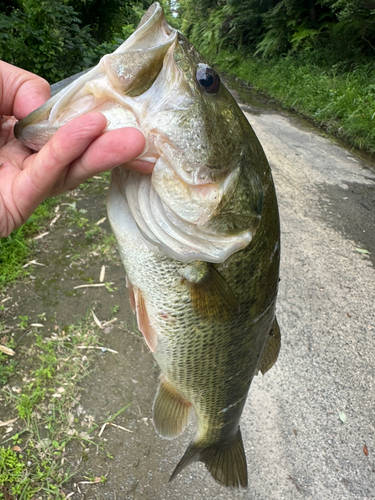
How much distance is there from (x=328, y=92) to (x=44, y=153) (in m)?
8.17

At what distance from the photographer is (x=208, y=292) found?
122 centimetres

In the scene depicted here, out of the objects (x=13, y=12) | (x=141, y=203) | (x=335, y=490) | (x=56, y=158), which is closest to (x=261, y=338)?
(x=141, y=203)

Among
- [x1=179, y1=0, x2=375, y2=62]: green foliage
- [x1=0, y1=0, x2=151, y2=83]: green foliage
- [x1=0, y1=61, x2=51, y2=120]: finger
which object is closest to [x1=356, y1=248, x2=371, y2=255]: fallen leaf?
[x1=0, y1=61, x2=51, y2=120]: finger

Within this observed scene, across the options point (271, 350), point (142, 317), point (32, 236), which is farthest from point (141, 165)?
point (32, 236)

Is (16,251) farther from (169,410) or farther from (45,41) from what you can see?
(45,41)

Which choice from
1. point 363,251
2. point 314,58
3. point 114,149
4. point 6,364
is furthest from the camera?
point 314,58

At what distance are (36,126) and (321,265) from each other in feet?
10.4

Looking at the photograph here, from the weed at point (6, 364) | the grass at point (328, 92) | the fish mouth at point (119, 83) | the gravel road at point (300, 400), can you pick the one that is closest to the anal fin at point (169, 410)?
the gravel road at point (300, 400)

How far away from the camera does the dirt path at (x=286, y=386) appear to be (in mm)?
2105

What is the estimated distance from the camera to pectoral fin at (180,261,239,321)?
1200 mm

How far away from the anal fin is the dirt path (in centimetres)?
65

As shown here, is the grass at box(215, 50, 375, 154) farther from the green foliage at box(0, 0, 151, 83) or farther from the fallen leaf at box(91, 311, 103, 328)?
the fallen leaf at box(91, 311, 103, 328)

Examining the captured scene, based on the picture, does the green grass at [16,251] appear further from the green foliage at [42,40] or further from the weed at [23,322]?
the green foliage at [42,40]

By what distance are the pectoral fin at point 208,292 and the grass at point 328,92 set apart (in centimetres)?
590
